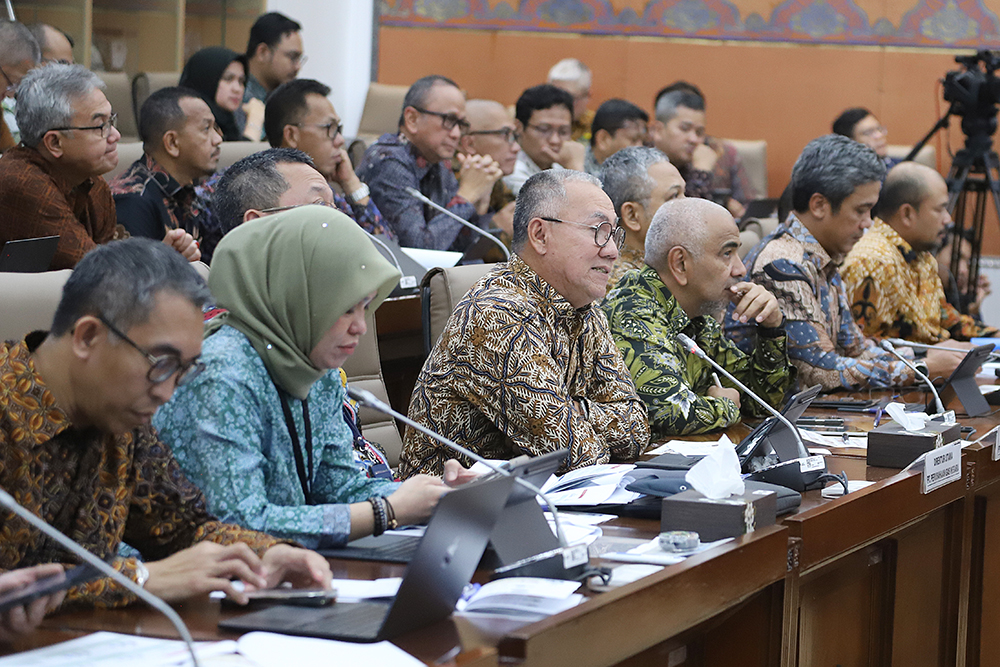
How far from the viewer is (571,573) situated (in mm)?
1473

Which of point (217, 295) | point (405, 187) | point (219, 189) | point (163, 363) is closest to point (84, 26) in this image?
point (405, 187)

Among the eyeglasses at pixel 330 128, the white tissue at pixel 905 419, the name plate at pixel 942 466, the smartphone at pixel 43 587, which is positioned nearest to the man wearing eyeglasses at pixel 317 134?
the eyeglasses at pixel 330 128

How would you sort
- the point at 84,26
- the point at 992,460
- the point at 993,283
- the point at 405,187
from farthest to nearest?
the point at 993,283 → the point at 84,26 → the point at 405,187 → the point at 992,460

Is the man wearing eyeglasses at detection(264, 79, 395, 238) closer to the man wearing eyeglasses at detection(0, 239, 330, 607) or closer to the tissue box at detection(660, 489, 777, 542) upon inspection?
the tissue box at detection(660, 489, 777, 542)

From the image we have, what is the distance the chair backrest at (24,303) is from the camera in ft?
6.06

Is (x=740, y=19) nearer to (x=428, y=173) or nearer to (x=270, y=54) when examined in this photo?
(x=270, y=54)

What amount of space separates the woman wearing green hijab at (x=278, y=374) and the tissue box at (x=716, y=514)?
0.33 m

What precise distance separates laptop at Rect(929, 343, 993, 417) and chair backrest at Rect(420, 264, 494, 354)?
1165 millimetres

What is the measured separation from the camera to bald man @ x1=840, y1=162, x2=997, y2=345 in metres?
3.76

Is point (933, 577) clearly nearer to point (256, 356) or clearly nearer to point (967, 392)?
point (967, 392)

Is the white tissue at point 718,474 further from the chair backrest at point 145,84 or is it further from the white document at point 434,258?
the chair backrest at point 145,84

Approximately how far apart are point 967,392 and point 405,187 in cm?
196

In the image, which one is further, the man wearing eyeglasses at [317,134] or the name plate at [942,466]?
the man wearing eyeglasses at [317,134]

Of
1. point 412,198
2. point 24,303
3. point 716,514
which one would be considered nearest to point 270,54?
point 412,198
